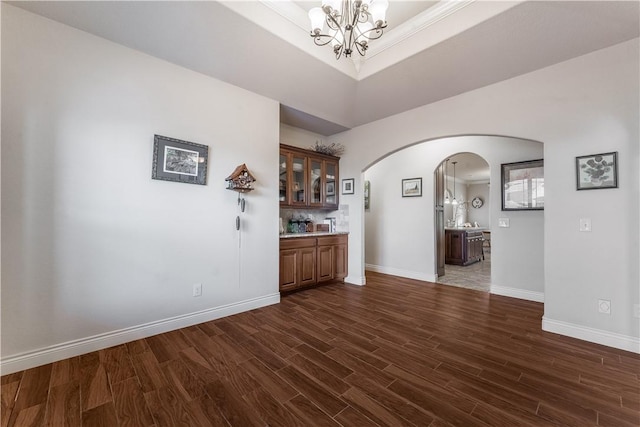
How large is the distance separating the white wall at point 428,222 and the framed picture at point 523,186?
92mm

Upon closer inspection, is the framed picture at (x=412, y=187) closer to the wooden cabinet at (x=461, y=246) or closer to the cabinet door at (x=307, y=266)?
the wooden cabinet at (x=461, y=246)

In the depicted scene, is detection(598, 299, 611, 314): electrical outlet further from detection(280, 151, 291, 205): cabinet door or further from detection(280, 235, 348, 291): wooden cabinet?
detection(280, 151, 291, 205): cabinet door

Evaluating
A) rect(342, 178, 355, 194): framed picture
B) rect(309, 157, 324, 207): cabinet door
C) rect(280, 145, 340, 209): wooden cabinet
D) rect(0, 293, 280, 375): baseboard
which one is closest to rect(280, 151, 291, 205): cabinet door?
rect(280, 145, 340, 209): wooden cabinet

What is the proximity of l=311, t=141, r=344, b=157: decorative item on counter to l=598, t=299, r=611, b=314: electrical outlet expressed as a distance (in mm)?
3754

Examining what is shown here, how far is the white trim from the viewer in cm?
344

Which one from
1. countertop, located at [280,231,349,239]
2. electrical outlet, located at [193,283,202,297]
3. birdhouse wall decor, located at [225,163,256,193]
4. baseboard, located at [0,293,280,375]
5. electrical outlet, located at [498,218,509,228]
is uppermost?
birdhouse wall decor, located at [225,163,256,193]

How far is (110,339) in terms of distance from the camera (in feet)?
7.23

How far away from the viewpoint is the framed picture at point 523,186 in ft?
11.5

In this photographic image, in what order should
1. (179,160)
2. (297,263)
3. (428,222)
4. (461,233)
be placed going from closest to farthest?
(179,160) < (297,263) < (428,222) < (461,233)

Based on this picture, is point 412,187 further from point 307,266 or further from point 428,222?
point 307,266

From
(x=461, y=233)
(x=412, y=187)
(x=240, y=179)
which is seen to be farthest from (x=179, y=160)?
(x=461, y=233)

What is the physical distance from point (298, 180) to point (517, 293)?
3.70m

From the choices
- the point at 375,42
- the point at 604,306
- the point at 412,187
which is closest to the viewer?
the point at 604,306

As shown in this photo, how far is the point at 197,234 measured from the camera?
2719 mm
